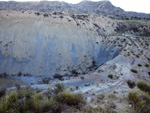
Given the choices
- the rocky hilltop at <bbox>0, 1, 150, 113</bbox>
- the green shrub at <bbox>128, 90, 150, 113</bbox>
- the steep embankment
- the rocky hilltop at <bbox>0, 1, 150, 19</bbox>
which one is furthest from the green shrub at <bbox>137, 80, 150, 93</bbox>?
the rocky hilltop at <bbox>0, 1, 150, 19</bbox>

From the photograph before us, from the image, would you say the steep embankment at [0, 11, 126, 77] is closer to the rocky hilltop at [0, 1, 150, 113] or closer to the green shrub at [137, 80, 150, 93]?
the rocky hilltop at [0, 1, 150, 113]

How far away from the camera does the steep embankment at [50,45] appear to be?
21.4 m

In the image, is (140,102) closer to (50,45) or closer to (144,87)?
(144,87)

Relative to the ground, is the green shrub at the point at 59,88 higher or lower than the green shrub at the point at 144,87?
lower

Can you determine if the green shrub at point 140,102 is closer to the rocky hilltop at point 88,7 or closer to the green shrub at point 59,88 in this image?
the green shrub at point 59,88

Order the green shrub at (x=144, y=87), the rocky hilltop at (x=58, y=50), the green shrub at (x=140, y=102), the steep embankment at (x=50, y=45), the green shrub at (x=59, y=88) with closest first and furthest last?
the green shrub at (x=140, y=102)
the green shrub at (x=59, y=88)
the green shrub at (x=144, y=87)
the rocky hilltop at (x=58, y=50)
the steep embankment at (x=50, y=45)

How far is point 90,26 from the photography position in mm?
29109

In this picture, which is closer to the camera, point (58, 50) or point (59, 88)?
point (59, 88)

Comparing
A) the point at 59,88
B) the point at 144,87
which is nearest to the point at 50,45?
the point at 59,88

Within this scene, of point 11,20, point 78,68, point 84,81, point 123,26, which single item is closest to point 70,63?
point 78,68

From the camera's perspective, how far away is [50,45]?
24.0 m

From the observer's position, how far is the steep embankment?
2141cm

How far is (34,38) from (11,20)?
679cm

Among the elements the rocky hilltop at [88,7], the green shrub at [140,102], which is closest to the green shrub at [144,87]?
the green shrub at [140,102]
